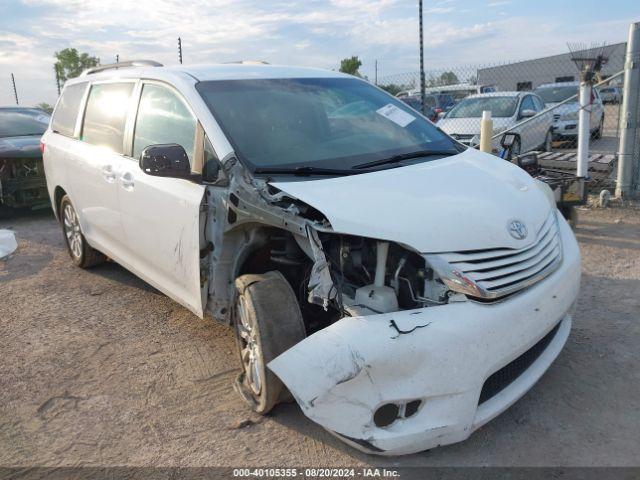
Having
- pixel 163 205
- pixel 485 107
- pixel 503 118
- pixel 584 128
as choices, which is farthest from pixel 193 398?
pixel 485 107

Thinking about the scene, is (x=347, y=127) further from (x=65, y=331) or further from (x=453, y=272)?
(x=65, y=331)

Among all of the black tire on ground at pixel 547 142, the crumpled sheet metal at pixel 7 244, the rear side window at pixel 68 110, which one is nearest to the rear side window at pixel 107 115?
the rear side window at pixel 68 110

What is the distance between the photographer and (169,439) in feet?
9.60

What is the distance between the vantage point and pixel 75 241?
576 cm

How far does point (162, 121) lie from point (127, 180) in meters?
0.53

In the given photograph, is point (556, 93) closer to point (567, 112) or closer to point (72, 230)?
point (567, 112)

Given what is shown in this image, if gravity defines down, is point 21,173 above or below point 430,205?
below

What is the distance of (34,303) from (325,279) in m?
3.49

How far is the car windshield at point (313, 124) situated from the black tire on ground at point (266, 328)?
68 centimetres

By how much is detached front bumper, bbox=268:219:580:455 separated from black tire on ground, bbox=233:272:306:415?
0.94 ft

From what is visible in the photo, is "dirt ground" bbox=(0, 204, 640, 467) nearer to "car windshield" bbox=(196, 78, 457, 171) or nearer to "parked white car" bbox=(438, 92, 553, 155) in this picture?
"car windshield" bbox=(196, 78, 457, 171)

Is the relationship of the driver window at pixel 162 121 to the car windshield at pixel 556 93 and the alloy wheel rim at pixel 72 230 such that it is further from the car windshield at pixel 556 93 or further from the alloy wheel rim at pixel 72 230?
the car windshield at pixel 556 93

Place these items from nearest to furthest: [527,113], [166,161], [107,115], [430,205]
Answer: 1. [430,205]
2. [166,161]
3. [107,115]
4. [527,113]

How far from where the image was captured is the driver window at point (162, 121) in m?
3.58
